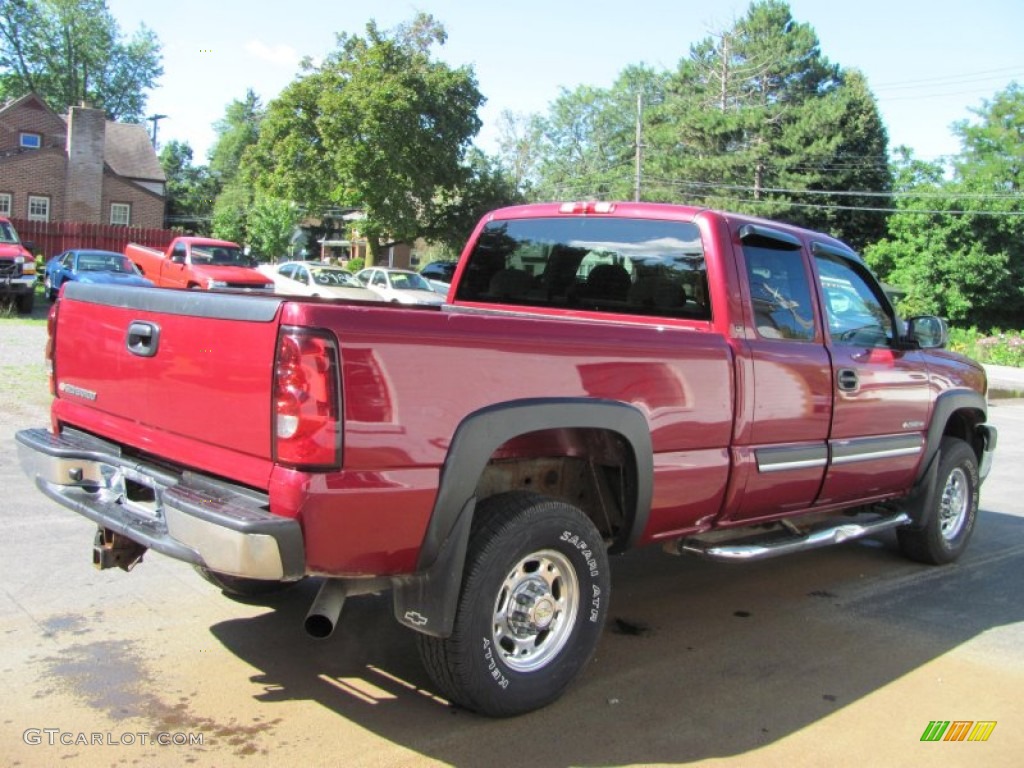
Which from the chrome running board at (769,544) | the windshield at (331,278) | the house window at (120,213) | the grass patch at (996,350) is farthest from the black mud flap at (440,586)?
the house window at (120,213)

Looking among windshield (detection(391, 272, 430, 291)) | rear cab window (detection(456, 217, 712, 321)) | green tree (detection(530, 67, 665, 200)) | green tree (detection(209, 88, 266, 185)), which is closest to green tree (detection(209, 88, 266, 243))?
green tree (detection(209, 88, 266, 185))

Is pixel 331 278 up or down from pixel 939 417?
up

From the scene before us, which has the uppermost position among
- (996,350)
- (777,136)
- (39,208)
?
(777,136)

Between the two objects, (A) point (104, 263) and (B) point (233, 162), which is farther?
(B) point (233, 162)

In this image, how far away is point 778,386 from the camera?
4523 mm

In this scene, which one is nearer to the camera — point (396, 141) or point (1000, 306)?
point (396, 141)

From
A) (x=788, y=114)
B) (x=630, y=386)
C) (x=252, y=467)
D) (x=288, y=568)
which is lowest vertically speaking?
(x=288, y=568)

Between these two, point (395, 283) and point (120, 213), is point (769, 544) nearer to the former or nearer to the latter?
point (395, 283)

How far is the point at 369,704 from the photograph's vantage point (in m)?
3.76

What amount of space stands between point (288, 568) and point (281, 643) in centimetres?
161

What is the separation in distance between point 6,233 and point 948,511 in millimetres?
19938

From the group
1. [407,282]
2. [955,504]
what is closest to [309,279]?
[407,282]

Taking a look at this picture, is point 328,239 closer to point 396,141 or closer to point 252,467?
point 396,141

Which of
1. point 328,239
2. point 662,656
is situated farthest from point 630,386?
point 328,239
